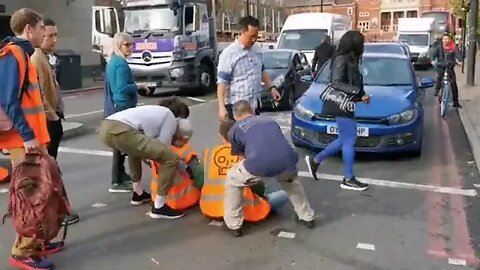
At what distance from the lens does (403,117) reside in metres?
7.94

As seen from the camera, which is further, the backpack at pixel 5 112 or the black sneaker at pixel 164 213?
the black sneaker at pixel 164 213

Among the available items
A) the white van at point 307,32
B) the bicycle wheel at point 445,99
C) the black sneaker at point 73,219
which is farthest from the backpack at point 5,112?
the white van at point 307,32

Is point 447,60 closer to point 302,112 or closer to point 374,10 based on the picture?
point 302,112

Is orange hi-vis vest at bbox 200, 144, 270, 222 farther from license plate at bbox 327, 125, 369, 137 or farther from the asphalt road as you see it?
license plate at bbox 327, 125, 369, 137

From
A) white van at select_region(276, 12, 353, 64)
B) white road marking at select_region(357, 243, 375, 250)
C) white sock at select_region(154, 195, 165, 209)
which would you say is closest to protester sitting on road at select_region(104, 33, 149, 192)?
white sock at select_region(154, 195, 165, 209)

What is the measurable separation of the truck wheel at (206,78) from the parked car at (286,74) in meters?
3.44

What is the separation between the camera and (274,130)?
4.79m

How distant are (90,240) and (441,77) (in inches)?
456

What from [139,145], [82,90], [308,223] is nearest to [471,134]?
[308,223]

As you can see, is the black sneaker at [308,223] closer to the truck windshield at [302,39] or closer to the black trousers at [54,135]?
the black trousers at [54,135]

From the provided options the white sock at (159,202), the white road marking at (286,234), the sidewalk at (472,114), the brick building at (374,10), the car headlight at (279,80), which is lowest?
the white road marking at (286,234)

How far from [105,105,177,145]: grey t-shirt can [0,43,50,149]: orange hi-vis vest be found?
106cm

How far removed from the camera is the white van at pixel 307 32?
21.1 m

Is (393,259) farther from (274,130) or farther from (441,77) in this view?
(441,77)
